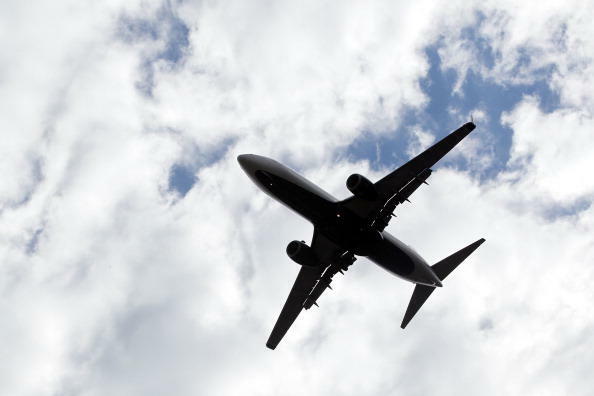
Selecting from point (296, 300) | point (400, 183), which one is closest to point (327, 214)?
point (400, 183)

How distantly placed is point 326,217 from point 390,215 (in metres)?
5.03

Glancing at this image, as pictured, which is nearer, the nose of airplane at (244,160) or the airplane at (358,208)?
the airplane at (358,208)

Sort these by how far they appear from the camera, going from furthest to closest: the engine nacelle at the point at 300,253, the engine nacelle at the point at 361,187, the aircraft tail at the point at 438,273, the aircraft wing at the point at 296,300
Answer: the aircraft wing at the point at 296,300 < the aircraft tail at the point at 438,273 < the engine nacelle at the point at 300,253 < the engine nacelle at the point at 361,187

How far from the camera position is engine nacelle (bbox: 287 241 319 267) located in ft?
134

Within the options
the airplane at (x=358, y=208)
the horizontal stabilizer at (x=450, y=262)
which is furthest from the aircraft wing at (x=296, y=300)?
the horizontal stabilizer at (x=450, y=262)

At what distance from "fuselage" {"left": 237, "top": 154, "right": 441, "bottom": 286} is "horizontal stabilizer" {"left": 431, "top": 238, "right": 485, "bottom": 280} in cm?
450

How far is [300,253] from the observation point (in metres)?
41.1

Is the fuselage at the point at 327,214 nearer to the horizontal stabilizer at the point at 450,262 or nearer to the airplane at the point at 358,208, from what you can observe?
the airplane at the point at 358,208

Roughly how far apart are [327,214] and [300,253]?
438cm

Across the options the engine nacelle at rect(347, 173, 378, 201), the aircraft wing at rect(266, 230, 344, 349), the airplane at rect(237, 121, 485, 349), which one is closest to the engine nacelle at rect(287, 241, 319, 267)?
the airplane at rect(237, 121, 485, 349)

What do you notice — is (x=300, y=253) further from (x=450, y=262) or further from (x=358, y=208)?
(x=450, y=262)

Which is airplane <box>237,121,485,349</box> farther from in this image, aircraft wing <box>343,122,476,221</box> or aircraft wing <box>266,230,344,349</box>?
aircraft wing <box>266,230,344,349</box>

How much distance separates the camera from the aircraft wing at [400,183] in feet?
122

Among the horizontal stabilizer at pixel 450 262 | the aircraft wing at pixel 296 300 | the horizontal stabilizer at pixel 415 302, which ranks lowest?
the horizontal stabilizer at pixel 415 302
